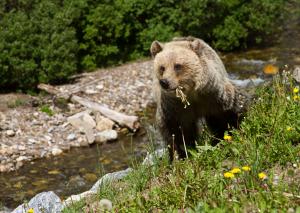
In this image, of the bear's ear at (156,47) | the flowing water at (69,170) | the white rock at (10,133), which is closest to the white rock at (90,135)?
the flowing water at (69,170)

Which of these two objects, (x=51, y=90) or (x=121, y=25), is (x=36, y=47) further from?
(x=121, y=25)

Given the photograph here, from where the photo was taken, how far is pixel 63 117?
408 inches

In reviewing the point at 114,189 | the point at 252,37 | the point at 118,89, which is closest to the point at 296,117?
the point at 114,189

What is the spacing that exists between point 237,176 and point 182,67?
1.88 m

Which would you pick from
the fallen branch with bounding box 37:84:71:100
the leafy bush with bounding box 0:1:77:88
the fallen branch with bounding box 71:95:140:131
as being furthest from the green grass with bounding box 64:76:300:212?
the leafy bush with bounding box 0:1:77:88

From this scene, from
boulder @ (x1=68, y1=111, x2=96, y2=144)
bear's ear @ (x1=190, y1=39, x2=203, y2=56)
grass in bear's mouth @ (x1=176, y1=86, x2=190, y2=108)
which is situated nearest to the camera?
grass in bear's mouth @ (x1=176, y1=86, x2=190, y2=108)

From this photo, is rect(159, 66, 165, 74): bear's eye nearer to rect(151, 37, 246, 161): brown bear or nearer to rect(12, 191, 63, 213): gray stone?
rect(151, 37, 246, 161): brown bear

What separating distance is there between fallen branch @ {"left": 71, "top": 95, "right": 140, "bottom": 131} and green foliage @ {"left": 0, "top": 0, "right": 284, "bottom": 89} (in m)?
1.06

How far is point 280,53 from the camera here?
13.3 meters

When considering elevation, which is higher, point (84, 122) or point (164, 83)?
point (164, 83)

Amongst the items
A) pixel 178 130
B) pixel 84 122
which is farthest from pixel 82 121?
pixel 178 130

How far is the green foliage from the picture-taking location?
455 inches

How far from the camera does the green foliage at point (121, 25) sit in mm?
11547

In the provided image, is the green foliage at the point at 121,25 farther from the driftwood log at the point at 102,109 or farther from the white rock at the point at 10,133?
the white rock at the point at 10,133
